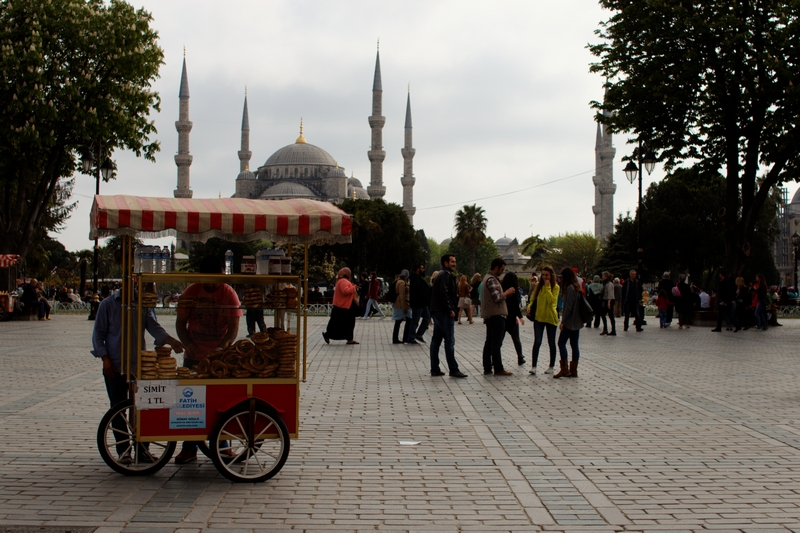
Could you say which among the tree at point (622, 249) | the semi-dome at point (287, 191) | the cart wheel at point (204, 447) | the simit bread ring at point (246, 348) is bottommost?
the cart wheel at point (204, 447)

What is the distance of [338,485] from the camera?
572 centimetres

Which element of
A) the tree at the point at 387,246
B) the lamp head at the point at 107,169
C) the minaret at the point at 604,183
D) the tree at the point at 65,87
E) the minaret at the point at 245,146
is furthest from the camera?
the minaret at the point at 245,146

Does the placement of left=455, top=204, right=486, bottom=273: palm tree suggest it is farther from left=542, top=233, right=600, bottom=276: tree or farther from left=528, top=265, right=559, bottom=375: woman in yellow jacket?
left=528, top=265, right=559, bottom=375: woman in yellow jacket

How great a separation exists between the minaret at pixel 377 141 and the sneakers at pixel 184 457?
92.8 meters

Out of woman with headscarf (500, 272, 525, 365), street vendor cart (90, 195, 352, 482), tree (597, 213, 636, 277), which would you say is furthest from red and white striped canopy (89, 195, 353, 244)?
tree (597, 213, 636, 277)

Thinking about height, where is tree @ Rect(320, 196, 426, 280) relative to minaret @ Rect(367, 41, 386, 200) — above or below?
below

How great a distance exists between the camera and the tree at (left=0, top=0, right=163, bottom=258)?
1021 inches

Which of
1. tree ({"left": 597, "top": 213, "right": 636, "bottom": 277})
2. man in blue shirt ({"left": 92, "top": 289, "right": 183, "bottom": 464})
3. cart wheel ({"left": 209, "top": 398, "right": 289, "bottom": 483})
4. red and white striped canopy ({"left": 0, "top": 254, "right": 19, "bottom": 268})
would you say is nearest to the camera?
cart wheel ({"left": 209, "top": 398, "right": 289, "bottom": 483})

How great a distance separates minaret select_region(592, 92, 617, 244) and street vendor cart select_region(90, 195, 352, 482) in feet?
284

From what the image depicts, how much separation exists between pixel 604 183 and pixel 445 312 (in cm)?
8574

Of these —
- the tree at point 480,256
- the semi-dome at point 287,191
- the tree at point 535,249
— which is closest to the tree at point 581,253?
the tree at point 535,249

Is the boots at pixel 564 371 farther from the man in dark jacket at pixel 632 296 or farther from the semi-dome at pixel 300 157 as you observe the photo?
the semi-dome at pixel 300 157

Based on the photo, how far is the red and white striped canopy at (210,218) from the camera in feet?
19.8

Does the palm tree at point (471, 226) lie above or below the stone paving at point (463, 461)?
above
